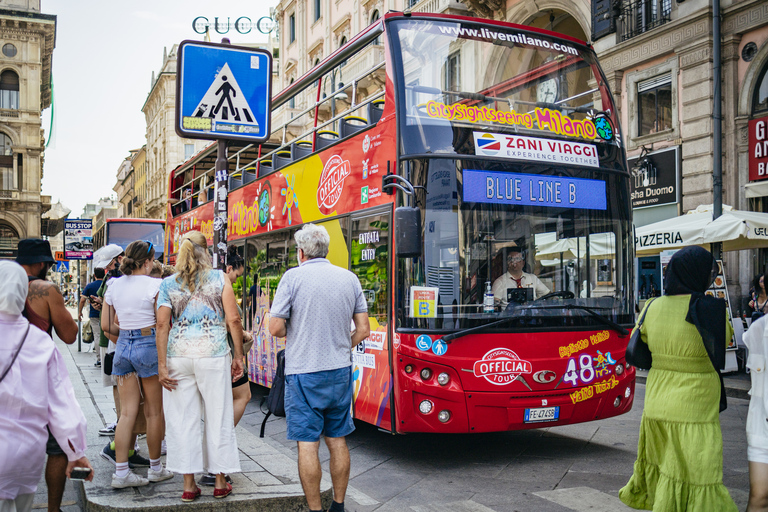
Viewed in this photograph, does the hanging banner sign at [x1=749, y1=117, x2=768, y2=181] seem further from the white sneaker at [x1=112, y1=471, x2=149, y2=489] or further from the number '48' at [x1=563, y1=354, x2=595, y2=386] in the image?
the white sneaker at [x1=112, y1=471, x2=149, y2=489]

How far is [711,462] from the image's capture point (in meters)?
4.09

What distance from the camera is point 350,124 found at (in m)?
7.77

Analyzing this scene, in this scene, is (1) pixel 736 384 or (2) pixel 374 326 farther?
(1) pixel 736 384

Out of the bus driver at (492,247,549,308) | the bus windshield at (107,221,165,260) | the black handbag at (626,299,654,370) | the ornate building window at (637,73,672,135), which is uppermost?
the ornate building window at (637,73,672,135)

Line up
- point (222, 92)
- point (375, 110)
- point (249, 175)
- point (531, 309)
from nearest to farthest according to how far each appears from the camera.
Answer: point (222, 92), point (531, 309), point (375, 110), point (249, 175)

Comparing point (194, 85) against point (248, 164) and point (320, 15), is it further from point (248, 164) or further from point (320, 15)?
point (320, 15)

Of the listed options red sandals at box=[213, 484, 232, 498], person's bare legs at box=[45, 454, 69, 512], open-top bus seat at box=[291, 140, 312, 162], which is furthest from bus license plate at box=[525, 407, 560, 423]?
open-top bus seat at box=[291, 140, 312, 162]

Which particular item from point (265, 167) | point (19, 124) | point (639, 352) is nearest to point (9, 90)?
point (19, 124)

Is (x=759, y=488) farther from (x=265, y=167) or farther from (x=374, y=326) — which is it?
(x=265, y=167)

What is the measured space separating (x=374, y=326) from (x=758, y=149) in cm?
1258

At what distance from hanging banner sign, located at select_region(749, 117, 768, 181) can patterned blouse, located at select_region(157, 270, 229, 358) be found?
1430cm

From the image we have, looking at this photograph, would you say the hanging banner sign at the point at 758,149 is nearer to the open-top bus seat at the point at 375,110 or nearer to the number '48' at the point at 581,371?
the number '48' at the point at 581,371

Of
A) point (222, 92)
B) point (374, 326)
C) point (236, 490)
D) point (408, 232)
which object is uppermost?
point (222, 92)

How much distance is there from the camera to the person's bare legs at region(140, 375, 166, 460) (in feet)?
17.4
